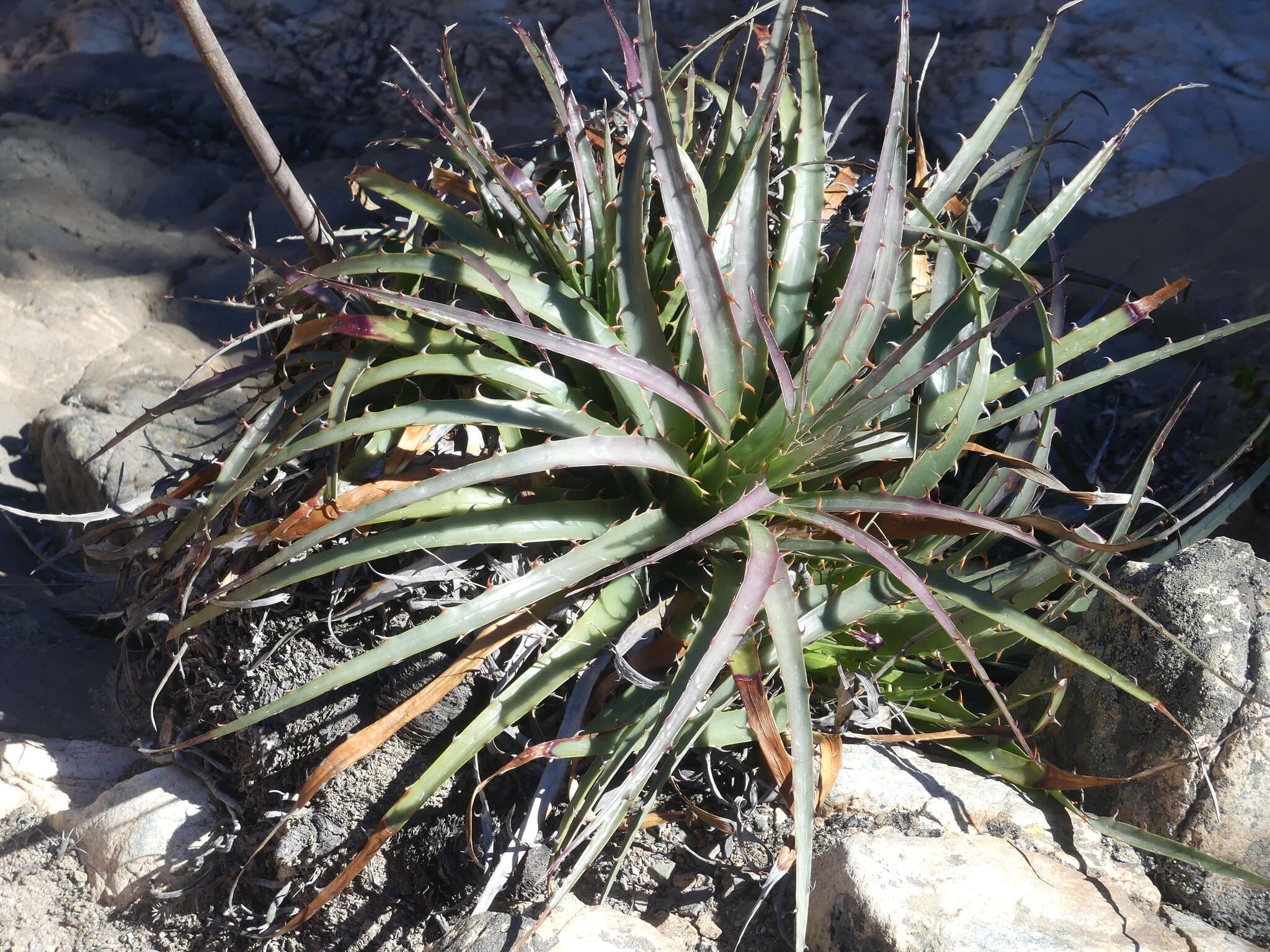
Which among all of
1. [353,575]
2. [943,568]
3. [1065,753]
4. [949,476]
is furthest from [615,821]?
[949,476]

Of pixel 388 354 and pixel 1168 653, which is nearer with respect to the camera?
pixel 1168 653

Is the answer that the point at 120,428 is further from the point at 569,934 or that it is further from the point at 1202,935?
the point at 1202,935

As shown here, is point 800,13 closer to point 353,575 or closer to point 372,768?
point 353,575

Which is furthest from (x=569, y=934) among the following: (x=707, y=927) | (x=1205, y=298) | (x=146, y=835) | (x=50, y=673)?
(x=1205, y=298)

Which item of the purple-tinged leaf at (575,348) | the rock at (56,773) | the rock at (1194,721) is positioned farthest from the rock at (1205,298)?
the rock at (56,773)

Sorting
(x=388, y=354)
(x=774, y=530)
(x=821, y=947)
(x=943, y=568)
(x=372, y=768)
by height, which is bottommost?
(x=821, y=947)

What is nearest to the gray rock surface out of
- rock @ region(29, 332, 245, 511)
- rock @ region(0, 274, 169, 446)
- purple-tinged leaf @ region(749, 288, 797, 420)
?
rock @ region(0, 274, 169, 446)
